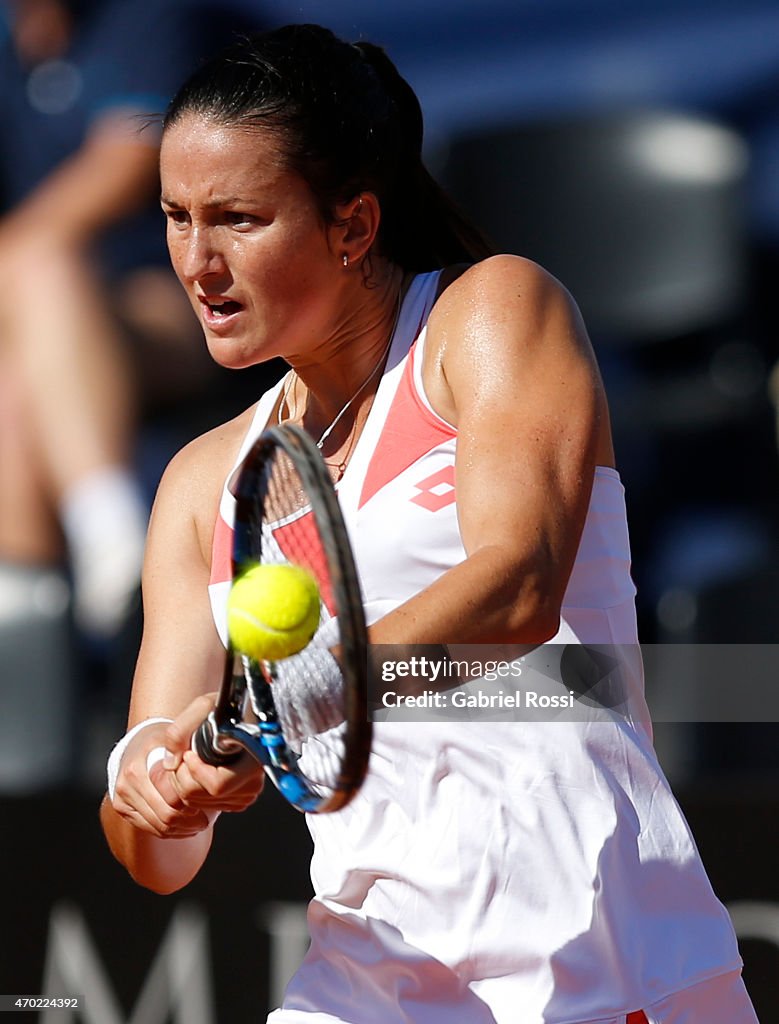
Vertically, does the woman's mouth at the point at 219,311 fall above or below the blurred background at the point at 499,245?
above

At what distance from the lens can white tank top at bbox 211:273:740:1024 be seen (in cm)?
120

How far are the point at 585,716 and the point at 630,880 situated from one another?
13cm

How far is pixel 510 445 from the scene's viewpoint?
1154 mm

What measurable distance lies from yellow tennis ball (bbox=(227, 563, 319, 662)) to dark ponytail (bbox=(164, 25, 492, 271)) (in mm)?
344

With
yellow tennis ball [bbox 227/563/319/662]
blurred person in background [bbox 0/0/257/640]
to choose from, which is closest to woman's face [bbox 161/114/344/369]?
yellow tennis ball [bbox 227/563/319/662]

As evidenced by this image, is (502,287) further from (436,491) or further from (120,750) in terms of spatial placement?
(120,750)

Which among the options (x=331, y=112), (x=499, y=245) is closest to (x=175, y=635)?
(x=331, y=112)

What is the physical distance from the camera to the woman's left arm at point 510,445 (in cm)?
109

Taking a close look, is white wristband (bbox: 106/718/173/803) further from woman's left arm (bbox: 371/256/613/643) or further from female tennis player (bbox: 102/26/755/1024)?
woman's left arm (bbox: 371/256/613/643)

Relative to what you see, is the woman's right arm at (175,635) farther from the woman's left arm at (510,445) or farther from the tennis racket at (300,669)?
the woman's left arm at (510,445)

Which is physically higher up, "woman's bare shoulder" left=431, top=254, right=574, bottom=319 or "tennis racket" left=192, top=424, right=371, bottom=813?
"woman's bare shoulder" left=431, top=254, right=574, bottom=319

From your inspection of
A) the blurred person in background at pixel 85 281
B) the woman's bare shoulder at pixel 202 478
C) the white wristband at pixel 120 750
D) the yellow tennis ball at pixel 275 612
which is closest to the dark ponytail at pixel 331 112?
the woman's bare shoulder at pixel 202 478

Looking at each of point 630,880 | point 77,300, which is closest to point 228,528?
point 630,880

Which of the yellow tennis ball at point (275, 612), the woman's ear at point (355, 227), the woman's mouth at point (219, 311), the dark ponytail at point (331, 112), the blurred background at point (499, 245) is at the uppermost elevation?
the dark ponytail at point (331, 112)
